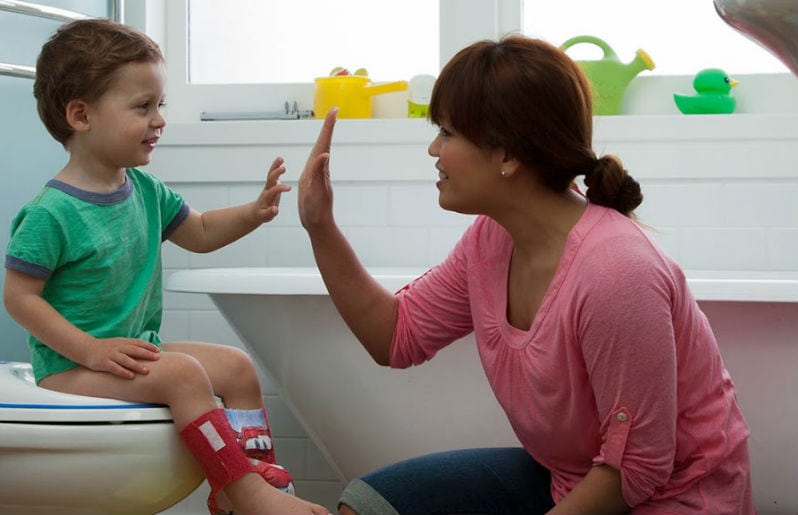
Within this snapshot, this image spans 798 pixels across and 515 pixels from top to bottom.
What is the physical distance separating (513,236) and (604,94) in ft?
4.01

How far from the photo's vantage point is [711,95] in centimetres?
255

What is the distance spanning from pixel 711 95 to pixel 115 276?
4.93 feet

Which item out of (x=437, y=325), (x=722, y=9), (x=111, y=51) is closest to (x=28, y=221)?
(x=111, y=51)

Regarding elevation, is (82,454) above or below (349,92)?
below

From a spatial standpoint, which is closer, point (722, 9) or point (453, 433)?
point (722, 9)

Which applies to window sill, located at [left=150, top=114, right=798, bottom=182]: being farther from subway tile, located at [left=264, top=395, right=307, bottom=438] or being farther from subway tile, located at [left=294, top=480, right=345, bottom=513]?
subway tile, located at [left=294, top=480, right=345, bottom=513]

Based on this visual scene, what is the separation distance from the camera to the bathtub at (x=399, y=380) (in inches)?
71.0

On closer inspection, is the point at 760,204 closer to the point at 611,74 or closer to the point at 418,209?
the point at 611,74

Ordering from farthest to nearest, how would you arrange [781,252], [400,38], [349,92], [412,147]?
[400,38] < [349,92] < [412,147] < [781,252]

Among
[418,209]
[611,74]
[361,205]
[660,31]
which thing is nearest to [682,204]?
[611,74]

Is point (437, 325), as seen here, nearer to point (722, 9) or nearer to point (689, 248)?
point (722, 9)

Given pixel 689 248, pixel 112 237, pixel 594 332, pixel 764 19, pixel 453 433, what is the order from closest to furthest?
pixel 764 19
pixel 594 332
pixel 112 237
pixel 453 433
pixel 689 248

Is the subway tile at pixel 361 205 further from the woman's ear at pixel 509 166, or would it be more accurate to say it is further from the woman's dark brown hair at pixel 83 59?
the woman's ear at pixel 509 166

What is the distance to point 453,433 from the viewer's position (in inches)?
76.0
